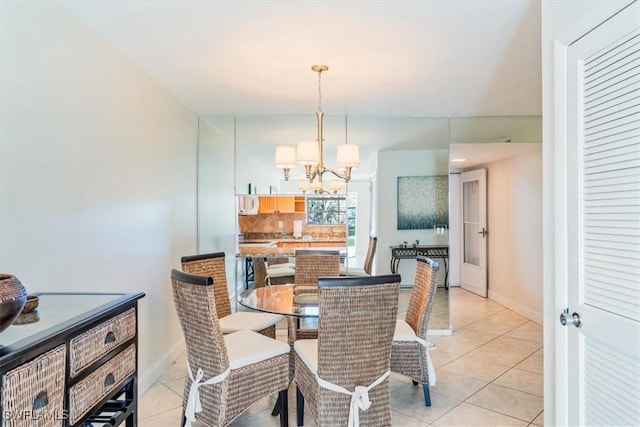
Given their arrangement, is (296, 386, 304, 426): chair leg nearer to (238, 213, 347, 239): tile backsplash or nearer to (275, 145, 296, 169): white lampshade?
(275, 145, 296, 169): white lampshade

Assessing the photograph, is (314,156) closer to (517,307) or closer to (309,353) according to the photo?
(309,353)

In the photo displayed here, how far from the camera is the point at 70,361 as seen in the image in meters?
1.20

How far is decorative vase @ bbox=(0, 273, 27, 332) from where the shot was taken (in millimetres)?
1001

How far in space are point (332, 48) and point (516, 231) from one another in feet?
12.3

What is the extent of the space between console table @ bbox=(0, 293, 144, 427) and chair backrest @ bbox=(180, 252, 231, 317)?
4.03 feet

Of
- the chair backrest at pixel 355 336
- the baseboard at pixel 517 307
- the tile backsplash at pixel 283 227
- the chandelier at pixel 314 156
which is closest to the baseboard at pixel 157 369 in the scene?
the tile backsplash at pixel 283 227

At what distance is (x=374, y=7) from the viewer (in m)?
1.99

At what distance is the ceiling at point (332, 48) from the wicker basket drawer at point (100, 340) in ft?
5.09

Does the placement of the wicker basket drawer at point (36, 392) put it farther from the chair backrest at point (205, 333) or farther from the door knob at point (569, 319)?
the door knob at point (569, 319)

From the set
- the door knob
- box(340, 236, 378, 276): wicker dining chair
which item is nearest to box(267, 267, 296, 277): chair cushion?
box(340, 236, 378, 276): wicker dining chair

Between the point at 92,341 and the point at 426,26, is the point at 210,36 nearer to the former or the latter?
the point at 426,26

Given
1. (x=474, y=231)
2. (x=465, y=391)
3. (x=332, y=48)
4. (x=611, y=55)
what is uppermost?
(x=332, y=48)

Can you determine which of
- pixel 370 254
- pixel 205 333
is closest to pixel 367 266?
pixel 370 254

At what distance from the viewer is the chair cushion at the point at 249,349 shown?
2140mm
